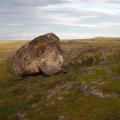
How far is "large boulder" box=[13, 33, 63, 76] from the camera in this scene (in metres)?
127

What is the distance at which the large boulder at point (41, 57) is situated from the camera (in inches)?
5010

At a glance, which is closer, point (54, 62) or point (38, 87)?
point (38, 87)

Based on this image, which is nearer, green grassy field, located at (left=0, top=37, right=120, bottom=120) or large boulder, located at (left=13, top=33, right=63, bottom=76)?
green grassy field, located at (left=0, top=37, right=120, bottom=120)

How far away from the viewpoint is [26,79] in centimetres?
12519

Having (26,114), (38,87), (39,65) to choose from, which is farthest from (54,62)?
(26,114)

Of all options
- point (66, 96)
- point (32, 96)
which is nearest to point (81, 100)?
point (66, 96)

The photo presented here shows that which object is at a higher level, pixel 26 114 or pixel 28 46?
pixel 28 46

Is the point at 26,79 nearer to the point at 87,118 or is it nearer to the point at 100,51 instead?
the point at 100,51

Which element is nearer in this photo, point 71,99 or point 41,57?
point 71,99

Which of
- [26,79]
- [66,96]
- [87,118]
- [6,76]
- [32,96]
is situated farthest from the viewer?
[6,76]

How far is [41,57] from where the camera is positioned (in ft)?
417

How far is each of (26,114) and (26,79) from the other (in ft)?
185

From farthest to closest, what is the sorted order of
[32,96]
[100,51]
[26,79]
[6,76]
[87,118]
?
[100,51], [6,76], [26,79], [32,96], [87,118]

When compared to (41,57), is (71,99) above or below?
below
